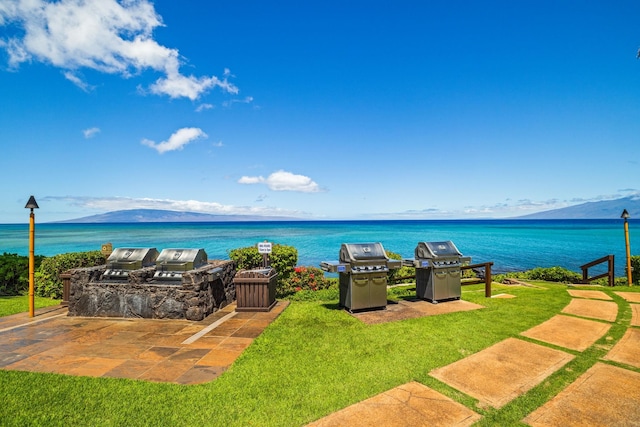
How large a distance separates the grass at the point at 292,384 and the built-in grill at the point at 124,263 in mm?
3709

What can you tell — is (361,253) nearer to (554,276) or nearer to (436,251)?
(436,251)

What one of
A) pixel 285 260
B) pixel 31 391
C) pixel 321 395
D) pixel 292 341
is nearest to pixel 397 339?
pixel 292 341

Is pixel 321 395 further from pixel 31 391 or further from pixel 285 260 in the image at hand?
pixel 285 260

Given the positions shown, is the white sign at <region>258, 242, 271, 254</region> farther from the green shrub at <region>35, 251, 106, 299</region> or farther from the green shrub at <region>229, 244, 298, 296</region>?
the green shrub at <region>35, 251, 106, 299</region>

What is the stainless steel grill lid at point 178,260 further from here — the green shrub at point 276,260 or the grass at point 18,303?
the grass at point 18,303

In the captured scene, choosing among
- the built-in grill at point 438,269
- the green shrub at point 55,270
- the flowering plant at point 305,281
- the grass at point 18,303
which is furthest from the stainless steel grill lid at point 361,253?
the green shrub at point 55,270

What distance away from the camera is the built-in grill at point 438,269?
8562mm

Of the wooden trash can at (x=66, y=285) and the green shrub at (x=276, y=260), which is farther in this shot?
the green shrub at (x=276, y=260)

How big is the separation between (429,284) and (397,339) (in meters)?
3.40

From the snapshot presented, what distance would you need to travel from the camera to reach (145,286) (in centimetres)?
779

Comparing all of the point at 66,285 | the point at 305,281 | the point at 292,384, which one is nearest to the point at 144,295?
the point at 66,285

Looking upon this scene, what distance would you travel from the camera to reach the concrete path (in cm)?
470

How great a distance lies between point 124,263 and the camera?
8180 mm

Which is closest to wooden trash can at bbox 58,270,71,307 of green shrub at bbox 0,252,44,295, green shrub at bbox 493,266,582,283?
green shrub at bbox 0,252,44,295
